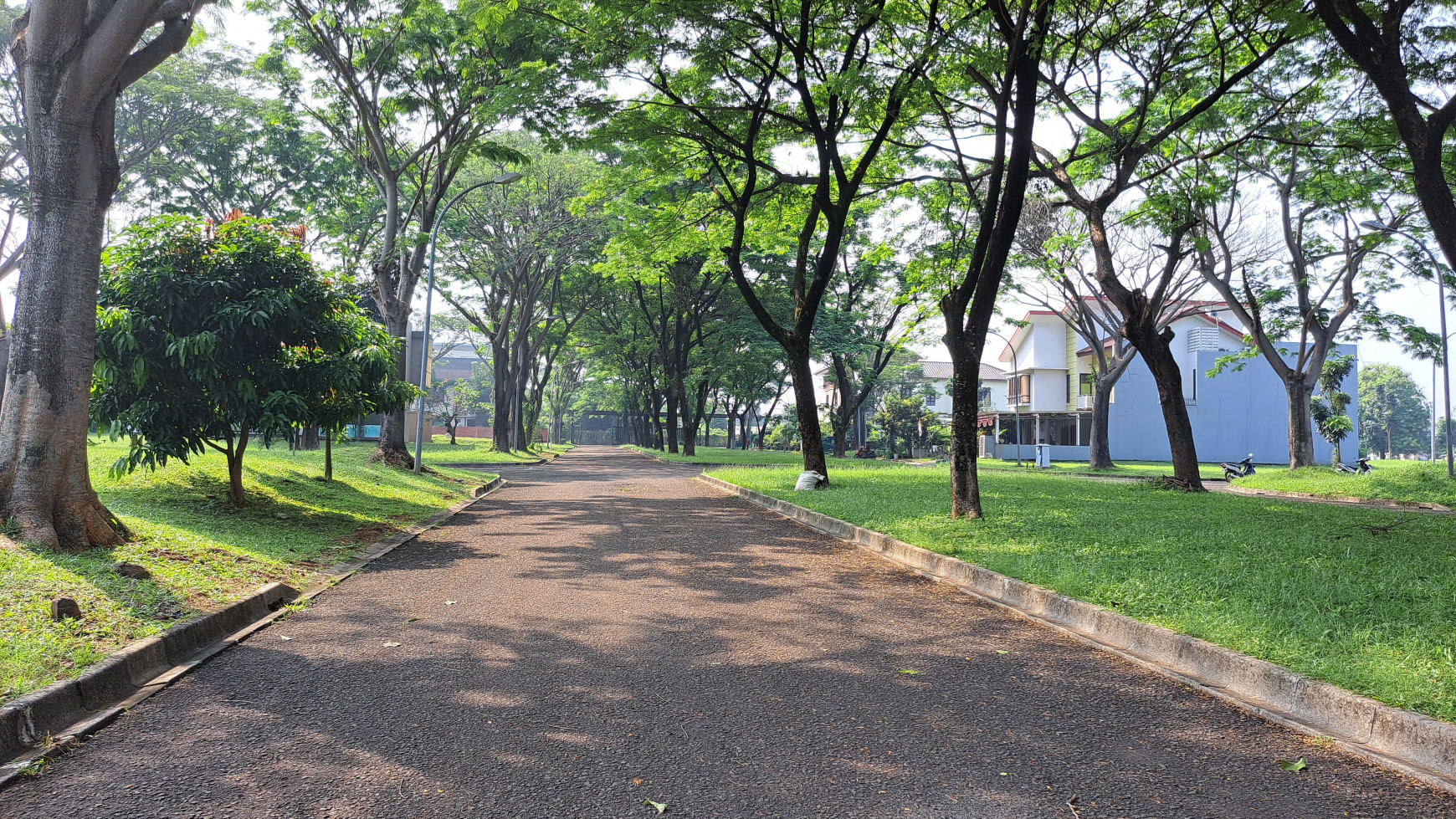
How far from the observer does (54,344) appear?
6.43 meters

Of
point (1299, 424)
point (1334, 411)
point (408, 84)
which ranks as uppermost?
point (408, 84)

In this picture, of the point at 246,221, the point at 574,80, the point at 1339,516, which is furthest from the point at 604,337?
the point at 1339,516

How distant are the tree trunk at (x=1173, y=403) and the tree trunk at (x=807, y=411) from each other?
639 centimetres

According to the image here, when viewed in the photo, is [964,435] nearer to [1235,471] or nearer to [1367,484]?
[1367,484]

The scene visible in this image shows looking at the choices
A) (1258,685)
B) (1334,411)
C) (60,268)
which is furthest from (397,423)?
(1334,411)

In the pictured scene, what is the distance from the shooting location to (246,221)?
993cm

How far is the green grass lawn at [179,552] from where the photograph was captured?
14.5 feet

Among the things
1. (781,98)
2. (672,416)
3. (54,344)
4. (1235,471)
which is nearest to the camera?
(54,344)

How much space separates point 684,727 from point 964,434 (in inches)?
305

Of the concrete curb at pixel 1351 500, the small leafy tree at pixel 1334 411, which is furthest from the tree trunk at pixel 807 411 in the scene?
the small leafy tree at pixel 1334 411

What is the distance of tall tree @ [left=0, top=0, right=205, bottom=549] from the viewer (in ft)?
20.8

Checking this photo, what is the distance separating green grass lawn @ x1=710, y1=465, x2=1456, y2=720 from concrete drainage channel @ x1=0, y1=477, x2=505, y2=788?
5.73 m

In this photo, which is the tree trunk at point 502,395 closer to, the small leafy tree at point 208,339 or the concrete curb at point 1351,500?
the small leafy tree at point 208,339

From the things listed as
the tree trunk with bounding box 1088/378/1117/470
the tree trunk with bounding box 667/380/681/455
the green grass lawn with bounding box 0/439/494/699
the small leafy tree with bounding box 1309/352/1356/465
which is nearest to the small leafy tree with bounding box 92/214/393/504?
the green grass lawn with bounding box 0/439/494/699
